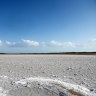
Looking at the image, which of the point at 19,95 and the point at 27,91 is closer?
the point at 19,95

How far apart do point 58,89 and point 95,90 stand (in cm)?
145

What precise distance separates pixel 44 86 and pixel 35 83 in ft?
1.59

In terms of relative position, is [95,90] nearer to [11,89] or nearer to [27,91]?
[27,91]

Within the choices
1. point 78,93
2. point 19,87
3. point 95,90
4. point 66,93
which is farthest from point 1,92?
point 95,90

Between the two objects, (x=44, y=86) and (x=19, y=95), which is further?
(x=44, y=86)

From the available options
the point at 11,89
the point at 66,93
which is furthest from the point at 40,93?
the point at 11,89

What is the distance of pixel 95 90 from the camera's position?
11.8ft

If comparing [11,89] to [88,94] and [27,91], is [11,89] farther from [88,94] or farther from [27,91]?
[88,94]

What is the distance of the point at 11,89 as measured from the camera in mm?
3709

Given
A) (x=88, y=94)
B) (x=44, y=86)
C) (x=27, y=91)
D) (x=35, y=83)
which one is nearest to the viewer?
(x=88, y=94)

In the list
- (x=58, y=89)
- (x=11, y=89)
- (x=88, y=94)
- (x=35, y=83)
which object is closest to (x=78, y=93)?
(x=88, y=94)

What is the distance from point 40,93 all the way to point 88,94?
5.73ft

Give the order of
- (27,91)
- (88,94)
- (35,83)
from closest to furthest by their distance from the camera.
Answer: (88,94) < (27,91) < (35,83)

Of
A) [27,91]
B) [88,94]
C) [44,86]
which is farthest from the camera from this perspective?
[44,86]
